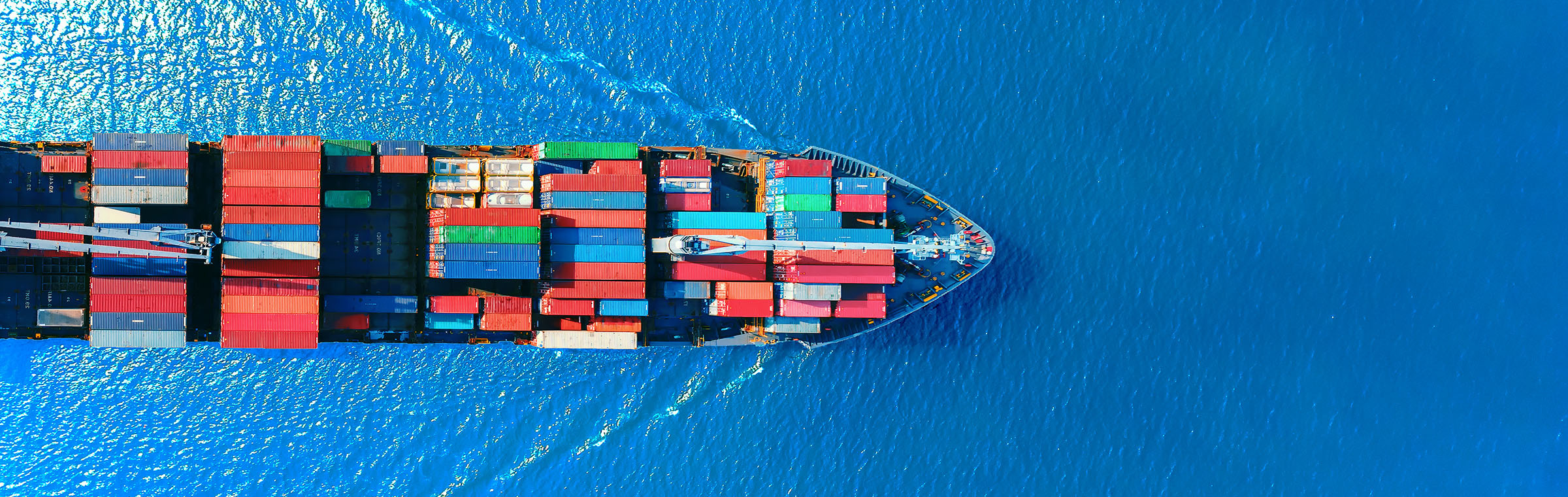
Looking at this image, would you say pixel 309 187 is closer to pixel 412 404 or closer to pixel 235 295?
pixel 235 295

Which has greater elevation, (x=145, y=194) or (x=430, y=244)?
(x=145, y=194)

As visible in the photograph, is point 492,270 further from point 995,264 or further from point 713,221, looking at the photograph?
point 995,264

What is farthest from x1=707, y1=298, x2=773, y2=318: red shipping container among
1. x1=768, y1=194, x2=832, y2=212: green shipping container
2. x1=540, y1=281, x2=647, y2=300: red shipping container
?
x1=768, y1=194, x2=832, y2=212: green shipping container

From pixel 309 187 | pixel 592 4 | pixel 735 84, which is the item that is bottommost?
pixel 309 187

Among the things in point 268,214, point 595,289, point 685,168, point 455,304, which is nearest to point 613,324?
point 595,289

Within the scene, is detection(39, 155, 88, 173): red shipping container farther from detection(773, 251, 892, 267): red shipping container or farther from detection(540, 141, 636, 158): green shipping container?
detection(773, 251, 892, 267): red shipping container

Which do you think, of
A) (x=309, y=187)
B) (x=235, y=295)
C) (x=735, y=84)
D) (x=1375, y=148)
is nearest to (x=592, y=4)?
(x=735, y=84)

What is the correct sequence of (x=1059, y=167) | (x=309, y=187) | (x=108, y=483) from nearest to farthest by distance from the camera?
1. (x=309, y=187)
2. (x=108, y=483)
3. (x=1059, y=167)
